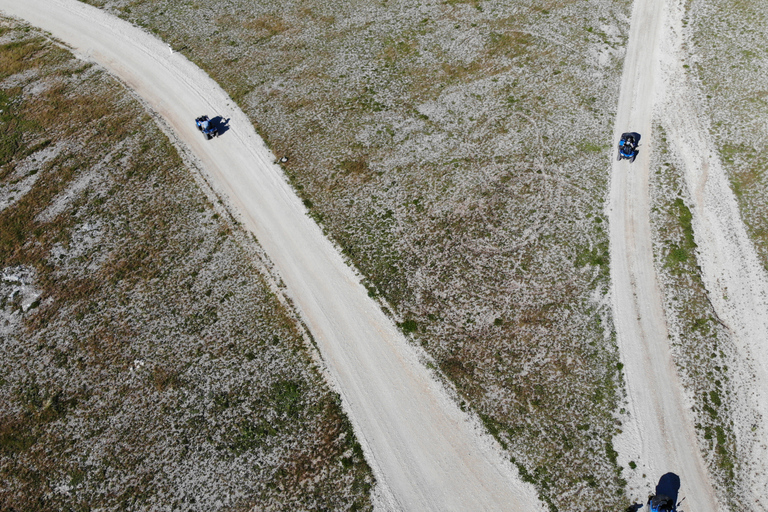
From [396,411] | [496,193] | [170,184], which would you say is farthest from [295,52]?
[396,411]

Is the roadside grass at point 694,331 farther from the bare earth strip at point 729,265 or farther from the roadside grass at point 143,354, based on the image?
the roadside grass at point 143,354

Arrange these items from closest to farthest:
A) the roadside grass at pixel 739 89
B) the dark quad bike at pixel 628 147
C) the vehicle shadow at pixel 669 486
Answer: the vehicle shadow at pixel 669 486, the roadside grass at pixel 739 89, the dark quad bike at pixel 628 147

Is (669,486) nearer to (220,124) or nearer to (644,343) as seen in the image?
(644,343)

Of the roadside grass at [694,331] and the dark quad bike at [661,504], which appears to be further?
the roadside grass at [694,331]

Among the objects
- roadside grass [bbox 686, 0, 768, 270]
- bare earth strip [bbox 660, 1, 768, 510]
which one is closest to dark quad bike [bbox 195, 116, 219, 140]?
bare earth strip [bbox 660, 1, 768, 510]

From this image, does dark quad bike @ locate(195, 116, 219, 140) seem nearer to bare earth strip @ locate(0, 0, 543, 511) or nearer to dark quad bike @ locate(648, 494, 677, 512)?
bare earth strip @ locate(0, 0, 543, 511)

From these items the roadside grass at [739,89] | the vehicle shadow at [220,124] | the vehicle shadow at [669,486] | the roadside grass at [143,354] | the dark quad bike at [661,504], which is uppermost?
the vehicle shadow at [220,124]

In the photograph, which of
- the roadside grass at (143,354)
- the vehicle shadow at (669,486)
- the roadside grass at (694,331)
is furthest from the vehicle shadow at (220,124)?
the vehicle shadow at (669,486)
